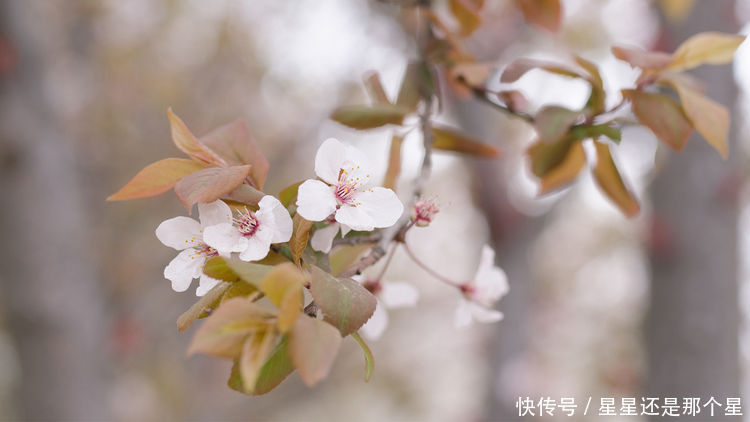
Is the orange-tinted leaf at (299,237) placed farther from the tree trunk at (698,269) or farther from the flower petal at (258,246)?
the tree trunk at (698,269)

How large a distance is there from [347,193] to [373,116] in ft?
0.74

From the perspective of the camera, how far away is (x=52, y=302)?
1.61 meters

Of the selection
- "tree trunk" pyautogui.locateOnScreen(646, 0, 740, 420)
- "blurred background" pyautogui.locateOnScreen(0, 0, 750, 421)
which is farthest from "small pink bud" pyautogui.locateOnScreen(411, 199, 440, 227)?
"tree trunk" pyautogui.locateOnScreen(646, 0, 740, 420)

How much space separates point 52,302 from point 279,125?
8.72 ft

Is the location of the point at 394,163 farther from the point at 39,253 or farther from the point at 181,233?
the point at 39,253

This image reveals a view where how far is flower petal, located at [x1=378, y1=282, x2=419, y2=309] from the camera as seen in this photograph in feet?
2.14

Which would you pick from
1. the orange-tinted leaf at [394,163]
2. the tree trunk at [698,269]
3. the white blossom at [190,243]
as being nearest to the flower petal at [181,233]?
the white blossom at [190,243]

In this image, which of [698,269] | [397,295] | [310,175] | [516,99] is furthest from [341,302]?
[310,175]

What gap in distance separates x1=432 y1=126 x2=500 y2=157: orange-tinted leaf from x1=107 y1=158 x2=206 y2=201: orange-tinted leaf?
0.35 meters

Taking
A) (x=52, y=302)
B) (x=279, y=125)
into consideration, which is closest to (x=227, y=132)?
(x=52, y=302)

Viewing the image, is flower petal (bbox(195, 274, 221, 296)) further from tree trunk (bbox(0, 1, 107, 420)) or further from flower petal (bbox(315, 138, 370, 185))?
tree trunk (bbox(0, 1, 107, 420))

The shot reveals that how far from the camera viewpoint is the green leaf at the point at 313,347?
13.2 inches

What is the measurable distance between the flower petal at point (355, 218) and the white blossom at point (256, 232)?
0.12 feet

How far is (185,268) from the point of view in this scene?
453 mm
